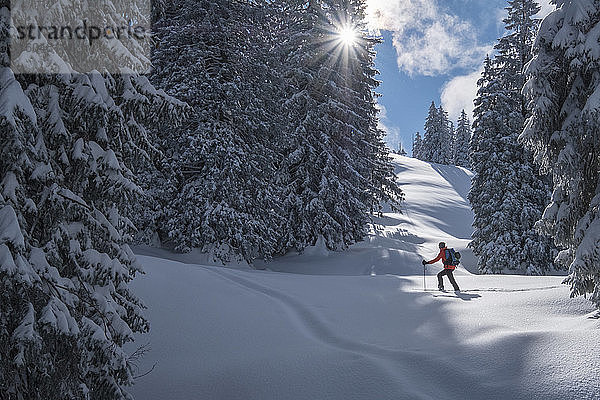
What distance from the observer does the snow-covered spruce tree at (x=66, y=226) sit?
12.5 feet

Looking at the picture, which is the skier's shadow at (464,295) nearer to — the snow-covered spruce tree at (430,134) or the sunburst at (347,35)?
the sunburst at (347,35)

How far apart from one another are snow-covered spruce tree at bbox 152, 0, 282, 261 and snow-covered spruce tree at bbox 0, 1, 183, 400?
33.4 ft

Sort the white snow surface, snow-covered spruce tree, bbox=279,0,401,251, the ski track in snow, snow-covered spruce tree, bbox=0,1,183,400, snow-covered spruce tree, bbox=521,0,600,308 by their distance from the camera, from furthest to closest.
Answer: snow-covered spruce tree, bbox=279,0,401,251
snow-covered spruce tree, bbox=521,0,600,308
the white snow surface
the ski track in snow
snow-covered spruce tree, bbox=0,1,183,400

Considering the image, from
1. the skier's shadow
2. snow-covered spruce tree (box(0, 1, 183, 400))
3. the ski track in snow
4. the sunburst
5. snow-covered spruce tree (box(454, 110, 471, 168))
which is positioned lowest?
the ski track in snow

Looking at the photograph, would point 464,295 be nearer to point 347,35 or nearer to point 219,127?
point 219,127

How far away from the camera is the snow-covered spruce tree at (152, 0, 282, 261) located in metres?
15.6

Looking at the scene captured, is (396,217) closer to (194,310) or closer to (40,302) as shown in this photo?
(194,310)

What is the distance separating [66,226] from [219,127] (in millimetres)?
11843

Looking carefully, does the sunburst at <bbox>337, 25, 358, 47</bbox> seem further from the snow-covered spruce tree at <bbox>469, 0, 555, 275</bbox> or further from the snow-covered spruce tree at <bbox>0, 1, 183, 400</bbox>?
the snow-covered spruce tree at <bbox>0, 1, 183, 400</bbox>

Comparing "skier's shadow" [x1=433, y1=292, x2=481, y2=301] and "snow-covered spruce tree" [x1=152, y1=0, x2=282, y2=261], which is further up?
"snow-covered spruce tree" [x1=152, y1=0, x2=282, y2=261]

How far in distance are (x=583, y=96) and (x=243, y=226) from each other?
11558 mm

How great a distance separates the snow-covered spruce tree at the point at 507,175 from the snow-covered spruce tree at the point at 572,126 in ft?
46.1

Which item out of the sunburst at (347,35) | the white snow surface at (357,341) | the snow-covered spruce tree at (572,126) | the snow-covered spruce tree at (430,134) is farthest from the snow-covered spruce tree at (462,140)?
the snow-covered spruce tree at (572,126)

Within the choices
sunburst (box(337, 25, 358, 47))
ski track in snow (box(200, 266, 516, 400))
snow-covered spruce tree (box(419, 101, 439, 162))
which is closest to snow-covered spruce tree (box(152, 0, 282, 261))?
sunburst (box(337, 25, 358, 47))
